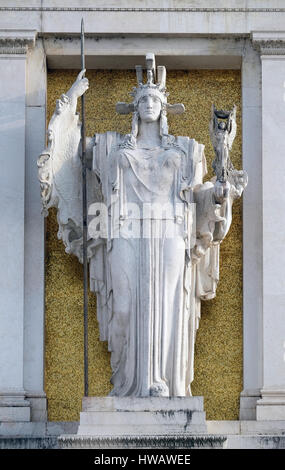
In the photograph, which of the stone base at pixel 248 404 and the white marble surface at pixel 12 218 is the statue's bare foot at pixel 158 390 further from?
the white marble surface at pixel 12 218

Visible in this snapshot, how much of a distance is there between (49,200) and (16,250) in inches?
28.1

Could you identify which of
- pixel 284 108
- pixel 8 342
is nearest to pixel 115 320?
pixel 8 342

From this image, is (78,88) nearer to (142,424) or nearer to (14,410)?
(14,410)

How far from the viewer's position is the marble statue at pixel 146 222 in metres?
23.5

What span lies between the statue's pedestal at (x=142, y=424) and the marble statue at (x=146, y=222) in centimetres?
42

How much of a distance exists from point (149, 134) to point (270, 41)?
175 centimetres

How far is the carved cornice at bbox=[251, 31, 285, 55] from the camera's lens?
2470 centimetres

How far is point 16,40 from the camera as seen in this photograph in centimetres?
2470

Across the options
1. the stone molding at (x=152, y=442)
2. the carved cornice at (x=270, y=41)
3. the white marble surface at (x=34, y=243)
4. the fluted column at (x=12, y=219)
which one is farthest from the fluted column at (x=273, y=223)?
the fluted column at (x=12, y=219)

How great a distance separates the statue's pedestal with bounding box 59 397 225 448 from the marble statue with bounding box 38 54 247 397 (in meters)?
0.42

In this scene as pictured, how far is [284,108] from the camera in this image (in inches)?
970
